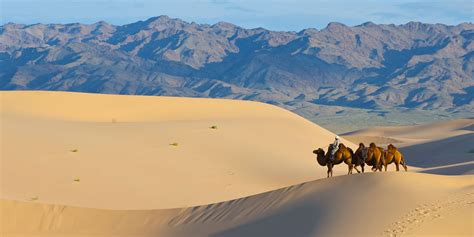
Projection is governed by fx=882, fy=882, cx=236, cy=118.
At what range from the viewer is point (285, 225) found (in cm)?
1605

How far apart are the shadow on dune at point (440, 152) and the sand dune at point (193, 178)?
0.20m

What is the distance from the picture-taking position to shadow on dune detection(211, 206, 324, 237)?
15477 mm

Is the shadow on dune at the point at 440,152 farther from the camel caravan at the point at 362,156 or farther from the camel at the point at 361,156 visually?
the camel at the point at 361,156

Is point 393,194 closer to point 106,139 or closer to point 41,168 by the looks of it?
→ point 41,168

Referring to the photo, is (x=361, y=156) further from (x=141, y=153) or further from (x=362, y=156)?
(x=141, y=153)

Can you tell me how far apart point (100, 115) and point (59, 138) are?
36.0 feet

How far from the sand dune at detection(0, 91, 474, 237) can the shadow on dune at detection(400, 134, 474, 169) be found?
20 cm

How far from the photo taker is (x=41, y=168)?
28.4 m

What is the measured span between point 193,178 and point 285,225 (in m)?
13.1

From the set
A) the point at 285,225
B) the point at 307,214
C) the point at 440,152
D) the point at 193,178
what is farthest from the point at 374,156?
the point at 440,152

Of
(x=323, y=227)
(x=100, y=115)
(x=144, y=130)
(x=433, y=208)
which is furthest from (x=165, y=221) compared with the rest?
(x=100, y=115)

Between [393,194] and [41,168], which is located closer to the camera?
[393,194]

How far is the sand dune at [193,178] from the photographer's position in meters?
15.2

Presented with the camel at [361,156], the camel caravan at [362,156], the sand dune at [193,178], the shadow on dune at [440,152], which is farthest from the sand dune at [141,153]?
the shadow on dune at [440,152]
